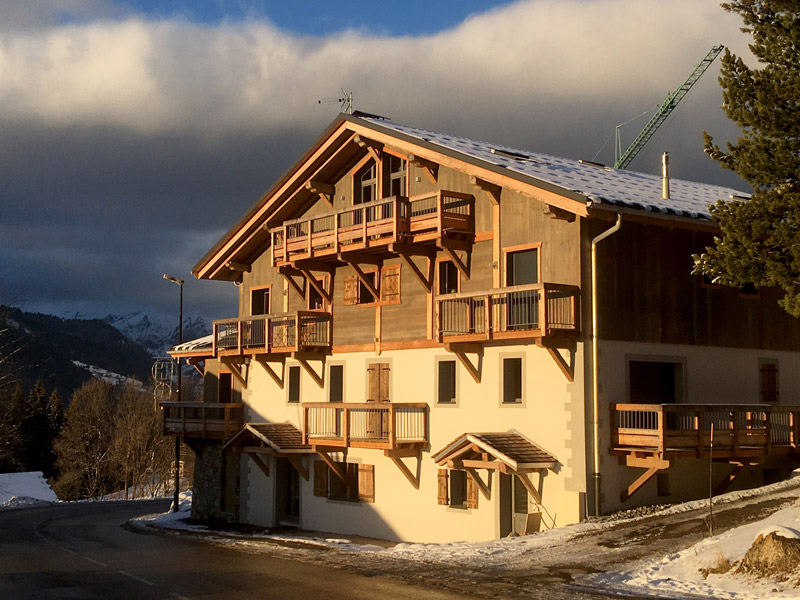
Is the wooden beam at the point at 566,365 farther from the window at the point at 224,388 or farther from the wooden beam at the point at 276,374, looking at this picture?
the window at the point at 224,388

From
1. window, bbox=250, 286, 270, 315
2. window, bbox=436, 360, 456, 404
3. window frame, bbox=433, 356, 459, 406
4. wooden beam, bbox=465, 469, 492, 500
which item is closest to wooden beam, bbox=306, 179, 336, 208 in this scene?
window, bbox=250, 286, 270, 315

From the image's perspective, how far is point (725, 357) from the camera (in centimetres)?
2988

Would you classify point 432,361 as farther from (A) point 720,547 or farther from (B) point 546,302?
(A) point 720,547

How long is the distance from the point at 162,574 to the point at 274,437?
13.4 m

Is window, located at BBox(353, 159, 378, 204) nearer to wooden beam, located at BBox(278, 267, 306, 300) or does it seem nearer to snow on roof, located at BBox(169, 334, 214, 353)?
wooden beam, located at BBox(278, 267, 306, 300)

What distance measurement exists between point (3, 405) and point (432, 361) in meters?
51.6

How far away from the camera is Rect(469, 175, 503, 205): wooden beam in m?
29.6

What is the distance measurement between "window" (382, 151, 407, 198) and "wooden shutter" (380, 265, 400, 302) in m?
2.63

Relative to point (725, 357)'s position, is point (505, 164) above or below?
above

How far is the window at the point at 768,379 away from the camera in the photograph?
101 ft

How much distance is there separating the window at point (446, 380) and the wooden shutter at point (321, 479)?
22.1 ft

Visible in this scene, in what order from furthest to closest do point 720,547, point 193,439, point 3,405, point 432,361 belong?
point 3,405 < point 193,439 < point 432,361 < point 720,547

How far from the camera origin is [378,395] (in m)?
33.3

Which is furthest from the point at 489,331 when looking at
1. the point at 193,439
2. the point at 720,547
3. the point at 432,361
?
the point at 193,439
